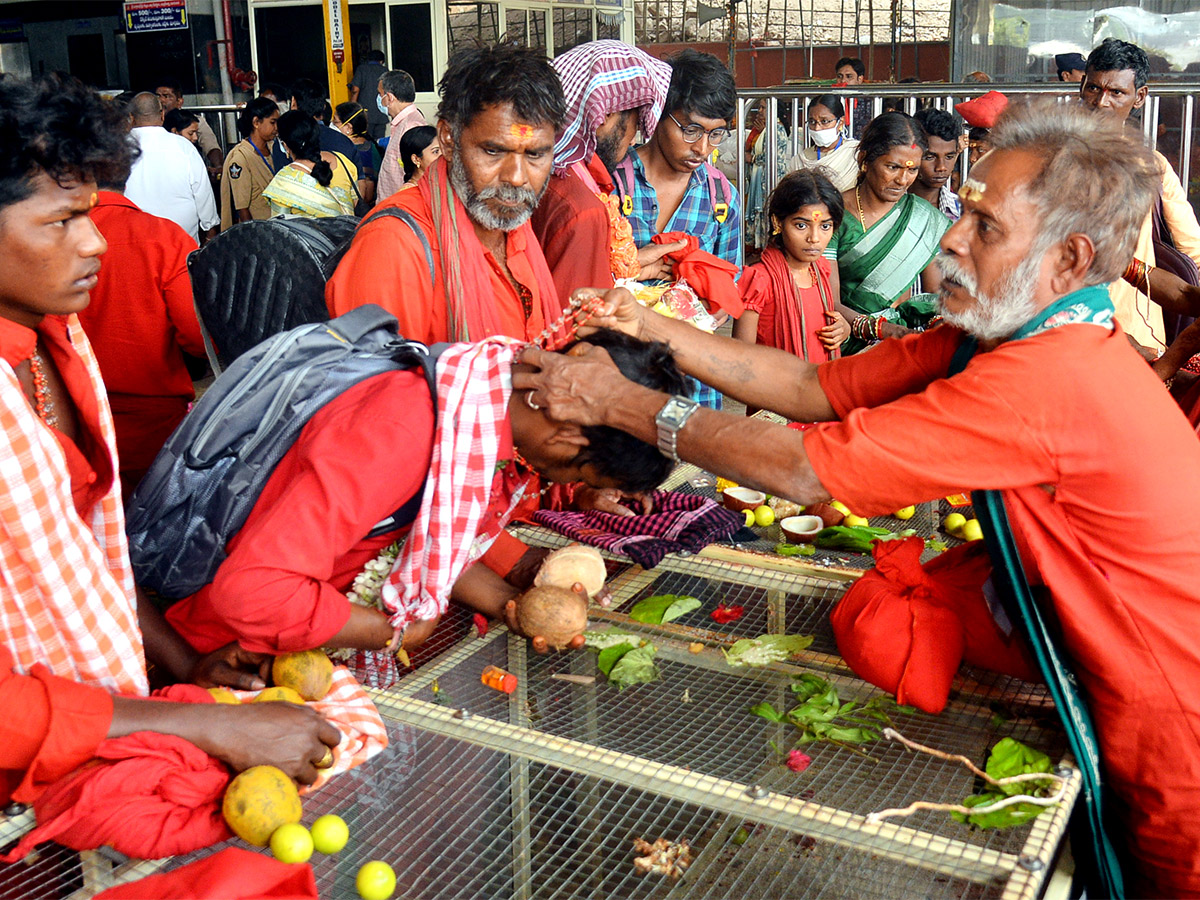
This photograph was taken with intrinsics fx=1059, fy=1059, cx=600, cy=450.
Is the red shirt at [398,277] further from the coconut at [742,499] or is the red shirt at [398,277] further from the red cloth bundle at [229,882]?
the red cloth bundle at [229,882]

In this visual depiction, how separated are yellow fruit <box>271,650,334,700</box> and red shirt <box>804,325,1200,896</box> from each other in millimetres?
1008

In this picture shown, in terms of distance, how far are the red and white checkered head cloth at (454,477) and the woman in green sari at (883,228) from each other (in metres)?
3.58

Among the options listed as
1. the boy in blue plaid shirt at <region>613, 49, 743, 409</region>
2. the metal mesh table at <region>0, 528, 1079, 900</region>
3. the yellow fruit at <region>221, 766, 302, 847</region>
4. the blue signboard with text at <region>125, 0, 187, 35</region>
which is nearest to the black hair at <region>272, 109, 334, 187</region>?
the boy in blue plaid shirt at <region>613, 49, 743, 409</region>

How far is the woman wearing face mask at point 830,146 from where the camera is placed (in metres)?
6.84

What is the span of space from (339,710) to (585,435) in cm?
68

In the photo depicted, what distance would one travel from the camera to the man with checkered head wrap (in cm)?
364

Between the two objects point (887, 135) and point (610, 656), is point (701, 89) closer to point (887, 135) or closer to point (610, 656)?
point (887, 135)

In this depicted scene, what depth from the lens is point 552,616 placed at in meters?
2.13

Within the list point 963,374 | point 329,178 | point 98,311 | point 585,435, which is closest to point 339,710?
point 585,435

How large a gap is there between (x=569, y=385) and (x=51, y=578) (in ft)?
3.07

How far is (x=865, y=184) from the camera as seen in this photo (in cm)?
550

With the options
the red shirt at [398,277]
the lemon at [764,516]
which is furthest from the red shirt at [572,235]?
the lemon at [764,516]

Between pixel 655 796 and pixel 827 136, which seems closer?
pixel 655 796

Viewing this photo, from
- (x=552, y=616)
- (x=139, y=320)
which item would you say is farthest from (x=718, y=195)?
(x=552, y=616)
